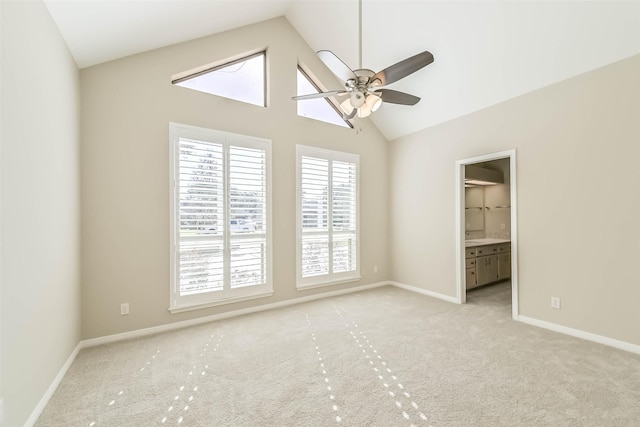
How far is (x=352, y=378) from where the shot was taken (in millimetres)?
2215

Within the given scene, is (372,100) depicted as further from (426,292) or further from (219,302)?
(426,292)

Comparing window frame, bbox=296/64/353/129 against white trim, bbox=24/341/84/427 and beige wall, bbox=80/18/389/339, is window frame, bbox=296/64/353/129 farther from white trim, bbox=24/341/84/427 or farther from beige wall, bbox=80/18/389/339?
white trim, bbox=24/341/84/427

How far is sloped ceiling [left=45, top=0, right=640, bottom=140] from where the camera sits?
2.45 meters

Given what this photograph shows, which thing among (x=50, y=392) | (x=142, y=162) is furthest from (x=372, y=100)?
(x=50, y=392)

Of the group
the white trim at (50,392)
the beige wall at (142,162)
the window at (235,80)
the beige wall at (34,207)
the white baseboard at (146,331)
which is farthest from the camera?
the window at (235,80)

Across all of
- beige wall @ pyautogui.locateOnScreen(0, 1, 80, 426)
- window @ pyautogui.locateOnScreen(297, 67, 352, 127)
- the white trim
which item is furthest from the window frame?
the white trim

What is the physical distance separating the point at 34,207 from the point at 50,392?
1.37 m

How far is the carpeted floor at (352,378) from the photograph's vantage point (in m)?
1.79

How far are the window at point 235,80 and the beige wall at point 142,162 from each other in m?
0.15

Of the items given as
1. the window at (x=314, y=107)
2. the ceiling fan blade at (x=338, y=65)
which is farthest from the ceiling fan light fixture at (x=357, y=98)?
the window at (x=314, y=107)

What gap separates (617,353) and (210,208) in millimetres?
4470

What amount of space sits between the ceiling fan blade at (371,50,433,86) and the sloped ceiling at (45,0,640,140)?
109cm

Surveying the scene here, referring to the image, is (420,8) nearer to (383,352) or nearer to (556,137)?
(556,137)

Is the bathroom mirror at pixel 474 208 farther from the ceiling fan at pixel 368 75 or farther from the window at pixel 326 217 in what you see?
the ceiling fan at pixel 368 75
